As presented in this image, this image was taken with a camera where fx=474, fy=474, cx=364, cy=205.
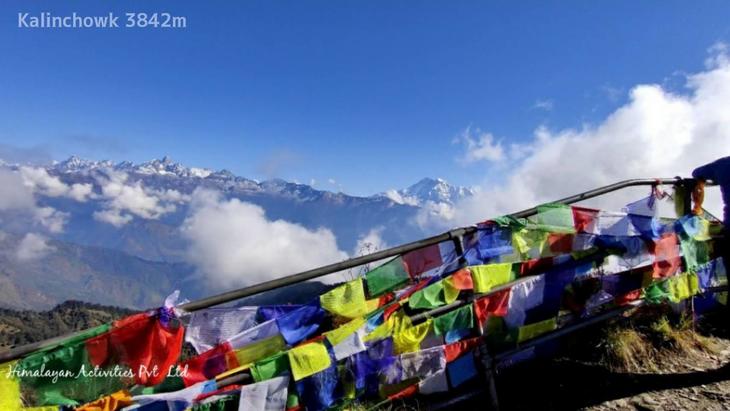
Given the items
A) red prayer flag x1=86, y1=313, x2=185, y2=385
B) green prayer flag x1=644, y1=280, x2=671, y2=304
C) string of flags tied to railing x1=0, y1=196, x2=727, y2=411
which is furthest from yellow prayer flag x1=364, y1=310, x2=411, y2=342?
green prayer flag x1=644, y1=280, x2=671, y2=304

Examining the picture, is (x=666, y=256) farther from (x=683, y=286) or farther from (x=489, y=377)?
(x=489, y=377)

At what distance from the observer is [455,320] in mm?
5605

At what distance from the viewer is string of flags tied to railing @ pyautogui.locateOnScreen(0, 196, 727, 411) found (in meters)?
4.45

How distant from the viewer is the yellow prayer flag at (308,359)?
4.83m

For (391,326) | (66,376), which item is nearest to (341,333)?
(391,326)

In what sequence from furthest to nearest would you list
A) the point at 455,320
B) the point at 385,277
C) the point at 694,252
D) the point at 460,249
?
the point at 694,252 → the point at 385,277 → the point at 460,249 → the point at 455,320

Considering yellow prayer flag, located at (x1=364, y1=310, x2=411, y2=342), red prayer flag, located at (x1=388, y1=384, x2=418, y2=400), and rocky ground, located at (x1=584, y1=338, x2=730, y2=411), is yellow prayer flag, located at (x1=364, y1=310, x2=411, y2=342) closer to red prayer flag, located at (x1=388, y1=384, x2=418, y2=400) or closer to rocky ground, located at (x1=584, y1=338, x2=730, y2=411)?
red prayer flag, located at (x1=388, y1=384, x2=418, y2=400)

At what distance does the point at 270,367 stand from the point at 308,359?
1.30ft

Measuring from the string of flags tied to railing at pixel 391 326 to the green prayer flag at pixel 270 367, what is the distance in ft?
0.04

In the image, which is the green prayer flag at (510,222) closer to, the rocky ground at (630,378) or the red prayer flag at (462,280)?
the red prayer flag at (462,280)

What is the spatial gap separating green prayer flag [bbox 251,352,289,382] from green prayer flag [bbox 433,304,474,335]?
179cm

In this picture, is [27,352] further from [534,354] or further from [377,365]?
[534,354]

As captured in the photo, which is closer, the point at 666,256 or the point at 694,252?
the point at 666,256

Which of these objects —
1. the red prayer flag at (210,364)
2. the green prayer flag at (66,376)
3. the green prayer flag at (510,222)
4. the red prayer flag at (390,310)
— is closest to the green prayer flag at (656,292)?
the green prayer flag at (510,222)
